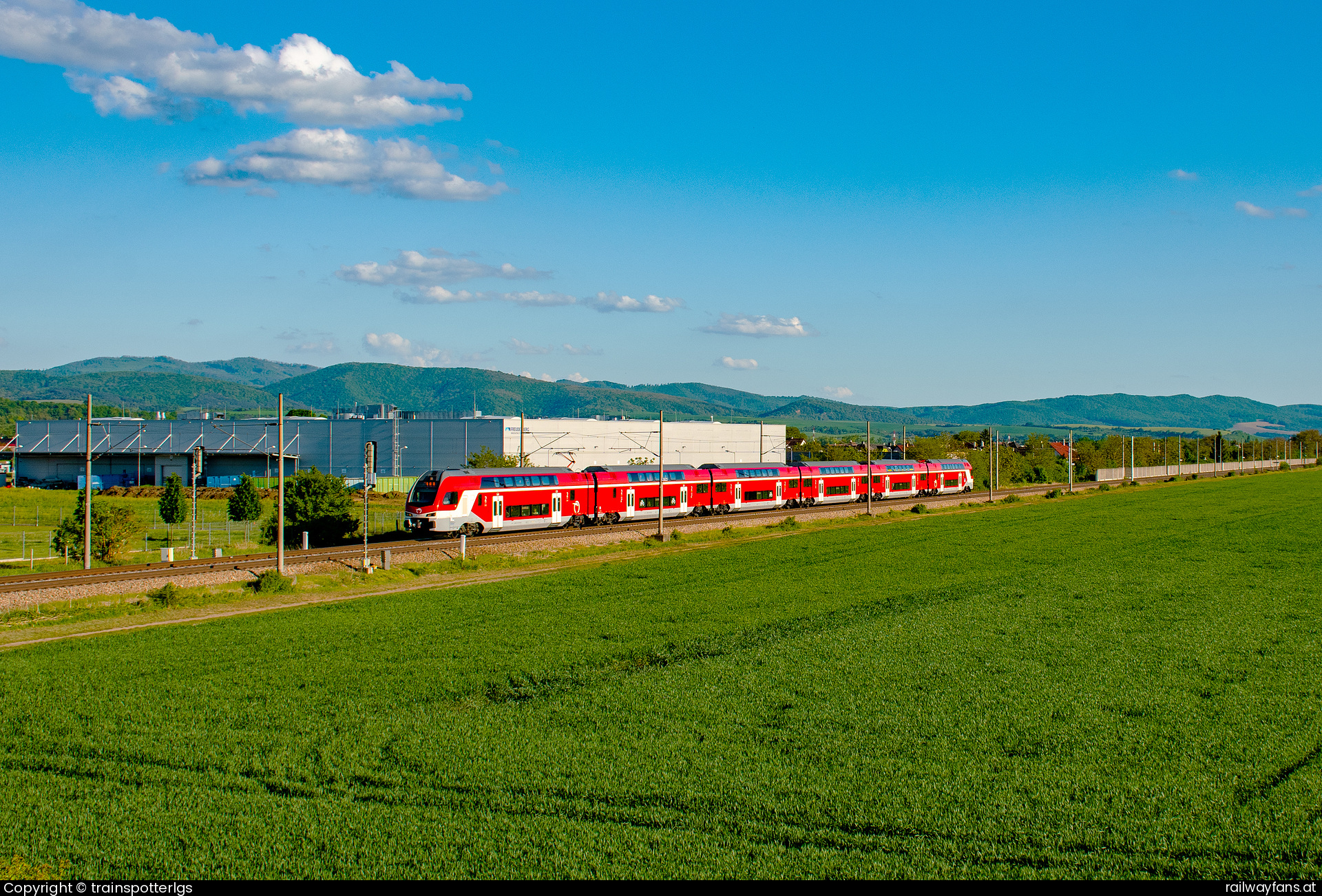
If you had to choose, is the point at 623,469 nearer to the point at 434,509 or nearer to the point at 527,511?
the point at 527,511

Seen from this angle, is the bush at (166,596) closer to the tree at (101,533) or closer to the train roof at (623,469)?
the tree at (101,533)

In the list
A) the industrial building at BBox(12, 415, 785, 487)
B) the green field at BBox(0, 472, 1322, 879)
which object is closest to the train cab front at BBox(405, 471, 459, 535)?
the green field at BBox(0, 472, 1322, 879)

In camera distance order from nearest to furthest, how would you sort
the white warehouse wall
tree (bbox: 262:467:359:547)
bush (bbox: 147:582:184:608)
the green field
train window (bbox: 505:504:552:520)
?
the green field
bush (bbox: 147:582:184:608)
train window (bbox: 505:504:552:520)
tree (bbox: 262:467:359:547)
the white warehouse wall

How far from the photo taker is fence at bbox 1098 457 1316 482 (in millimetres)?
127250

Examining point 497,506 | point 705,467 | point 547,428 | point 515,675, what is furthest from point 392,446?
point 515,675

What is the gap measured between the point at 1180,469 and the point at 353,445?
12553cm

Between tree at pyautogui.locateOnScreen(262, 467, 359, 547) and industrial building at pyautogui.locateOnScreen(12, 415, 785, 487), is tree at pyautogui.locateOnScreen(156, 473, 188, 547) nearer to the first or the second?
tree at pyautogui.locateOnScreen(262, 467, 359, 547)

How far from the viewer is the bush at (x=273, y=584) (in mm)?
33906

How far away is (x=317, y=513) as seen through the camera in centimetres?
5416

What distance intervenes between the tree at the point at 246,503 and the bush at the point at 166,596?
1583 inches

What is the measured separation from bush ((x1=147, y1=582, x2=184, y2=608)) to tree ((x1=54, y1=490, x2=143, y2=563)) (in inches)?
703

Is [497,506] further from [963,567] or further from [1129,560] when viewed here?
[1129,560]

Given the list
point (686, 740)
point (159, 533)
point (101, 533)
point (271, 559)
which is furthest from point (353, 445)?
point (686, 740)

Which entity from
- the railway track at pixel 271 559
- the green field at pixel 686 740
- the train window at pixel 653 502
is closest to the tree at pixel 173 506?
the railway track at pixel 271 559
